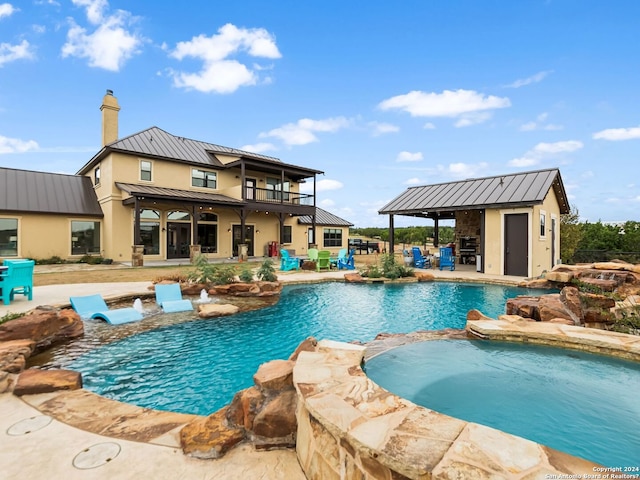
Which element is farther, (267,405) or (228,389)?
(228,389)

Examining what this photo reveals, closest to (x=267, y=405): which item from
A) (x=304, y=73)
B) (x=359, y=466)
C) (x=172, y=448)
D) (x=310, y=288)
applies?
(x=172, y=448)

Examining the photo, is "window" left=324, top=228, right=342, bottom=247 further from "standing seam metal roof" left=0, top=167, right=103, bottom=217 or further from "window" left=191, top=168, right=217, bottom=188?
"standing seam metal roof" left=0, top=167, right=103, bottom=217

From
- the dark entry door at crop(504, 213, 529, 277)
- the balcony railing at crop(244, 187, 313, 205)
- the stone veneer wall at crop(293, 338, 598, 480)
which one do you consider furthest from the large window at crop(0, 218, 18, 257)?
the dark entry door at crop(504, 213, 529, 277)

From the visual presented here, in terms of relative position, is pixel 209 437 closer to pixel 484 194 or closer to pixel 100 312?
pixel 100 312

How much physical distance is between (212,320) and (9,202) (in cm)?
1517

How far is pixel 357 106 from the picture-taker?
18.2 metres

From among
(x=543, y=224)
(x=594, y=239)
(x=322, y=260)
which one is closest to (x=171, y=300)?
(x=322, y=260)

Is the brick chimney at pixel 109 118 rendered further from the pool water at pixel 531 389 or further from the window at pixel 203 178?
the pool water at pixel 531 389

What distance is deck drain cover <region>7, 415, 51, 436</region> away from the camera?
2.36 metres

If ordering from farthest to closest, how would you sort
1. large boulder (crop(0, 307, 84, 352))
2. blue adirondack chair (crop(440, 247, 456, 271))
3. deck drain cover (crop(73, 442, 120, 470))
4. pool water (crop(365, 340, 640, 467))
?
1. blue adirondack chair (crop(440, 247, 456, 271))
2. large boulder (crop(0, 307, 84, 352))
3. pool water (crop(365, 340, 640, 467))
4. deck drain cover (crop(73, 442, 120, 470))

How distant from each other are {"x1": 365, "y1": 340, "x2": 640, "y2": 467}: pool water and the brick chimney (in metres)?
20.1

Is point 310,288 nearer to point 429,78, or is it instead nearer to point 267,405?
point 267,405

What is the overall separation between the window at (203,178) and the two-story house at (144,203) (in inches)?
2.3

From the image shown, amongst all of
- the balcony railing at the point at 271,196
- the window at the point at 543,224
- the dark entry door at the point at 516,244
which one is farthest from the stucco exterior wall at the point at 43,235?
the window at the point at 543,224
